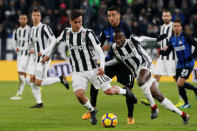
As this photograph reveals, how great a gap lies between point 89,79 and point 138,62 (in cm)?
96

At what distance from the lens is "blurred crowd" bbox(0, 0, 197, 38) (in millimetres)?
21234

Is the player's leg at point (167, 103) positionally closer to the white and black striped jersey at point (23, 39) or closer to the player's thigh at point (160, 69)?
the player's thigh at point (160, 69)

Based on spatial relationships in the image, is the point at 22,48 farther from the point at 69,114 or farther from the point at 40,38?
the point at 69,114

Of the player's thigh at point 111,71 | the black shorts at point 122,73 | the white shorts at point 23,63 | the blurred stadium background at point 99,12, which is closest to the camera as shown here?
the black shorts at point 122,73

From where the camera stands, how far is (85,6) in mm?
22266

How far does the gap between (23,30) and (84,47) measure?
542 centimetres

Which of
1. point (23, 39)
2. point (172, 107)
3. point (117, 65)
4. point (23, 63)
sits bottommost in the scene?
point (23, 63)

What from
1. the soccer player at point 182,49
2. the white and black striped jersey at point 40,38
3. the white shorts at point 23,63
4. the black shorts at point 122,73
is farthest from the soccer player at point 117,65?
the white shorts at point 23,63

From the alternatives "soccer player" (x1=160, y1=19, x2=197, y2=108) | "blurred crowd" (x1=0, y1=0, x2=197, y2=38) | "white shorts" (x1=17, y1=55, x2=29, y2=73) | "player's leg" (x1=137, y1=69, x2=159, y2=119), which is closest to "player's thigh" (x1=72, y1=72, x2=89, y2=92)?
"player's leg" (x1=137, y1=69, x2=159, y2=119)

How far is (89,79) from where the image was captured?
28.6 feet

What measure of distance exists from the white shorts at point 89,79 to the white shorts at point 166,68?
4.91 metres

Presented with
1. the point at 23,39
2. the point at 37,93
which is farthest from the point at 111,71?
the point at 23,39

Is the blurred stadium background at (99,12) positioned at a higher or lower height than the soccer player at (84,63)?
lower

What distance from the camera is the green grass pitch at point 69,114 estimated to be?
27.9 feet
